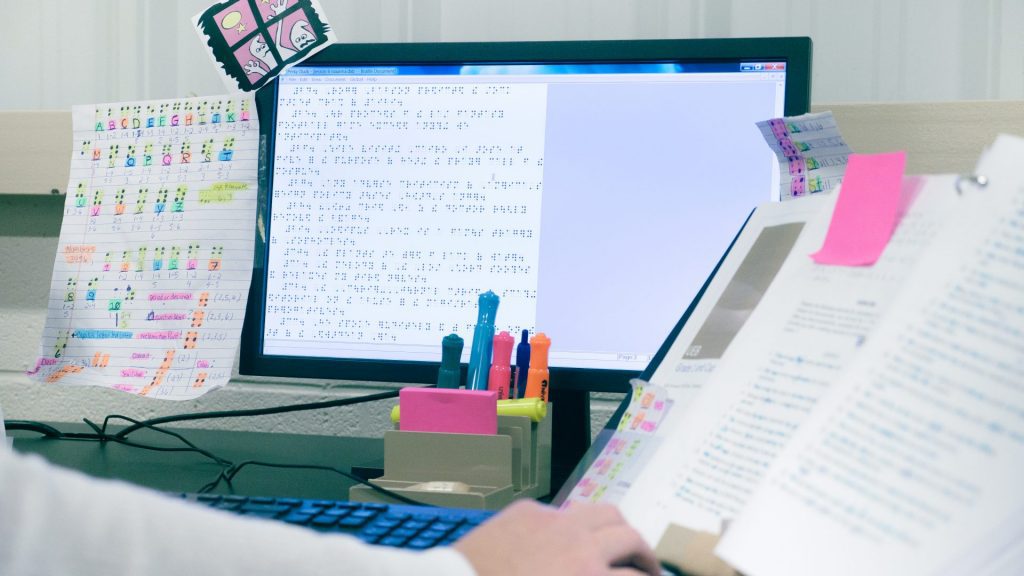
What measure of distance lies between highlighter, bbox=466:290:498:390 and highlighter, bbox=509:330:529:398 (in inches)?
1.0

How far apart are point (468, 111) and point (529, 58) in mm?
71

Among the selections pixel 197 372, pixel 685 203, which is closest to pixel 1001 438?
pixel 685 203

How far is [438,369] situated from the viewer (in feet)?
2.69

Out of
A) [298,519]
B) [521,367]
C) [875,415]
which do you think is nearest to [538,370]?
[521,367]

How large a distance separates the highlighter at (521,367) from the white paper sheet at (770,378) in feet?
0.87

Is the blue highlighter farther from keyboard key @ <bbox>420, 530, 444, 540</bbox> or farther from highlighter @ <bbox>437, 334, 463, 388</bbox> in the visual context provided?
keyboard key @ <bbox>420, 530, 444, 540</bbox>

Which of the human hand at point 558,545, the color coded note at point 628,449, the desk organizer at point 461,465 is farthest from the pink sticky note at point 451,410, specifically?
the human hand at point 558,545

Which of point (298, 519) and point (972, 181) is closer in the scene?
point (972, 181)

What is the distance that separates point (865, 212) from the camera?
0.48 m

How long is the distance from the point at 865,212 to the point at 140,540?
374 millimetres

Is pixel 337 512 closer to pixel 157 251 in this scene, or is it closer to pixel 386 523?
pixel 386 523

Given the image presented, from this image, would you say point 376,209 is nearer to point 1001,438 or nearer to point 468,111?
point 468,111

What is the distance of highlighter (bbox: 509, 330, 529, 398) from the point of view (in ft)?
2.51

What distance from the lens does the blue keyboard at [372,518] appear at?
507 millimetres
